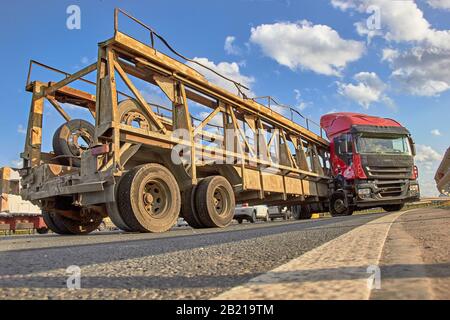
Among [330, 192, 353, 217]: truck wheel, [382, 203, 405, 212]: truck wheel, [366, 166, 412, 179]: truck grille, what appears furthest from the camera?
[382, 203, 405, 212]: truck wheel

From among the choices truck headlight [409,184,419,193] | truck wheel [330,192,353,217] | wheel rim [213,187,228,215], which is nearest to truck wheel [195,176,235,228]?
wheel rim [213,187,228,215]

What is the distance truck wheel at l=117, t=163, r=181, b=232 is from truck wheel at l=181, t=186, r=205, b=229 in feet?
3.00

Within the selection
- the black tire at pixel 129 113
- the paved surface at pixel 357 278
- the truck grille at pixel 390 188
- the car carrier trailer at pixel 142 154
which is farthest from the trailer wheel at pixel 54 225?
the truck grille at pixel 390 188

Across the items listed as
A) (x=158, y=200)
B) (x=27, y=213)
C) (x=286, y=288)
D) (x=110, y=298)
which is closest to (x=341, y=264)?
(x=286, y=288)

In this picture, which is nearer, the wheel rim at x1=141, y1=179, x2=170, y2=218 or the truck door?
the wheel rim at x1=141, y1=179, x2=170, y2=218

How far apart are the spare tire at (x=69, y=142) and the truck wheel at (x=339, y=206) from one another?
8.69m

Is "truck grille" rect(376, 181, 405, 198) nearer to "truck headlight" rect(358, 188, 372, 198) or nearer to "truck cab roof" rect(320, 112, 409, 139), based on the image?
"truck headlight" rect(358, 188, 372, 198)

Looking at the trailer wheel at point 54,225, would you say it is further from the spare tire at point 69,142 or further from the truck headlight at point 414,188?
the truck headlight at point 414,188

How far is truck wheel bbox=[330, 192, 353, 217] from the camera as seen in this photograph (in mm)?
12352

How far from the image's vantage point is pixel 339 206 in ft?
41.3

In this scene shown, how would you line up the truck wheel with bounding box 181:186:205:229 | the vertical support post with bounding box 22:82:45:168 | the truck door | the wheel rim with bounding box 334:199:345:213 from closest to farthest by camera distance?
the truck wheel with bounding box 181:186:205:229, the vertical support post with bounding box 22:82:45:168, the truck door, the wheel rim with bounding box 334:199:345:213

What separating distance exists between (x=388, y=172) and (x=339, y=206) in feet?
6.54

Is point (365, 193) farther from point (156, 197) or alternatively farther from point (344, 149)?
point (156, 197)

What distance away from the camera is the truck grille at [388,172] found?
449 inches
